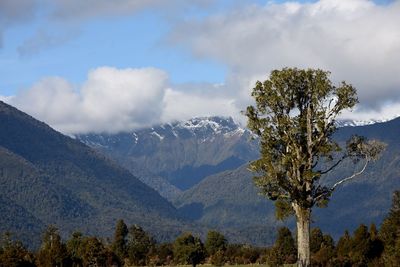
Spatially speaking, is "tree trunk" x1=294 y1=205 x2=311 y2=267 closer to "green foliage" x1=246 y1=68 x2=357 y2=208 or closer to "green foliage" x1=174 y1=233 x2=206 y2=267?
"green foliage" x1=246 y1=68 x2=357 y2=208

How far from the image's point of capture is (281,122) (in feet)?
196

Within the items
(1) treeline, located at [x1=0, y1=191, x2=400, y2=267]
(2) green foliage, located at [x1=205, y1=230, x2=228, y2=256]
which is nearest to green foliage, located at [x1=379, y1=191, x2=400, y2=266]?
(1) treeline, located at [x1=0, y1=191, x2=400, y2=267]

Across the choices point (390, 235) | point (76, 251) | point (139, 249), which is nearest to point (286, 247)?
point (390, 235)

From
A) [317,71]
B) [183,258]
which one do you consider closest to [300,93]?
[317,71]

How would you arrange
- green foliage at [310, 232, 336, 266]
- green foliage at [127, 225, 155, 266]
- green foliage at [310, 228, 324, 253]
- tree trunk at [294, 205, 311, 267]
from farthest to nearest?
1. green foliage at [127, 225, 155, 266]
2. green foliage at [310, 228, 324, 253]
3. green foliage at [310, 232, 336, 266]
4. tree trunk at [294, 205, 311, 267]

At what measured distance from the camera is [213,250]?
586 ft

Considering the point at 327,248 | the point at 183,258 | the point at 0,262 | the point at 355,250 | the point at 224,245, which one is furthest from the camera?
the point at 224,245

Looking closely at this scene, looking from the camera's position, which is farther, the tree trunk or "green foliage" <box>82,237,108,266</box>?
"green foliage" <box>82,237,108,266</box>

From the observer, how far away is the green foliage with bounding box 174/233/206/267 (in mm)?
155750

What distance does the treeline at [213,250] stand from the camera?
115250mm

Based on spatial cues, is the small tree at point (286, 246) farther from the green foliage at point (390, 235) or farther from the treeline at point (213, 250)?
the green foliage at point (390, 235)

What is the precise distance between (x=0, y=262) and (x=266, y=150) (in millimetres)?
54913

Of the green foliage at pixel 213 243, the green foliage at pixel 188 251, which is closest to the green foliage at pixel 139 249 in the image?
the green foliage at pixel 188 251

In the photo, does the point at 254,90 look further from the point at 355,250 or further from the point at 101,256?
the point at 101,256
